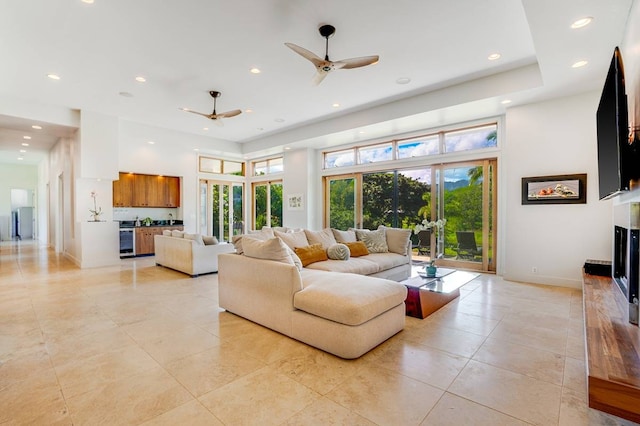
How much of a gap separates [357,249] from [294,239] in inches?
45.8

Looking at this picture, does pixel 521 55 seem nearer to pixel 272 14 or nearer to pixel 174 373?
pixel 272 14

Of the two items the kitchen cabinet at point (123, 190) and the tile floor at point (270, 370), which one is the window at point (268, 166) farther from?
the tile floor at point (270, 370)

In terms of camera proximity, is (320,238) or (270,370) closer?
(270,370)

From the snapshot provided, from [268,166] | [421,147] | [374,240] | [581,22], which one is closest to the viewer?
[581,22]

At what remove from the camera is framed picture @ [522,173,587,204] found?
181 inches

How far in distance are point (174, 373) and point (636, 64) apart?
4.48 m

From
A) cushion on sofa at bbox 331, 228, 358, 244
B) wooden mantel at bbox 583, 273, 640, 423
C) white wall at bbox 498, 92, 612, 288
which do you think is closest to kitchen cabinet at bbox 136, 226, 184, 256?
cushion on sofa at bbox 331, 228, 358, 244

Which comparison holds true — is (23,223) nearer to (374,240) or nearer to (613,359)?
(374,240)

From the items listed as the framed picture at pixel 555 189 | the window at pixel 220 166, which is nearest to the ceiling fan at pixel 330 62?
the framed picture at pixel 555 189

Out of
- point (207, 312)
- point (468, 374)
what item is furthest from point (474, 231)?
point (207, 312)

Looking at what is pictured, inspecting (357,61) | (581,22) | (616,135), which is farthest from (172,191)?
(616,135)

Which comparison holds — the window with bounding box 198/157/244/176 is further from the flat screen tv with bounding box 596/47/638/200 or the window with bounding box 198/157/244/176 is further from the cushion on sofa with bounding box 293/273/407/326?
the flat screen tv with bounding box 596/47/638/200

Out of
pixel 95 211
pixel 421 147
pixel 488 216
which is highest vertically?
pixel 421 147

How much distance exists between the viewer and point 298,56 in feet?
13.6
